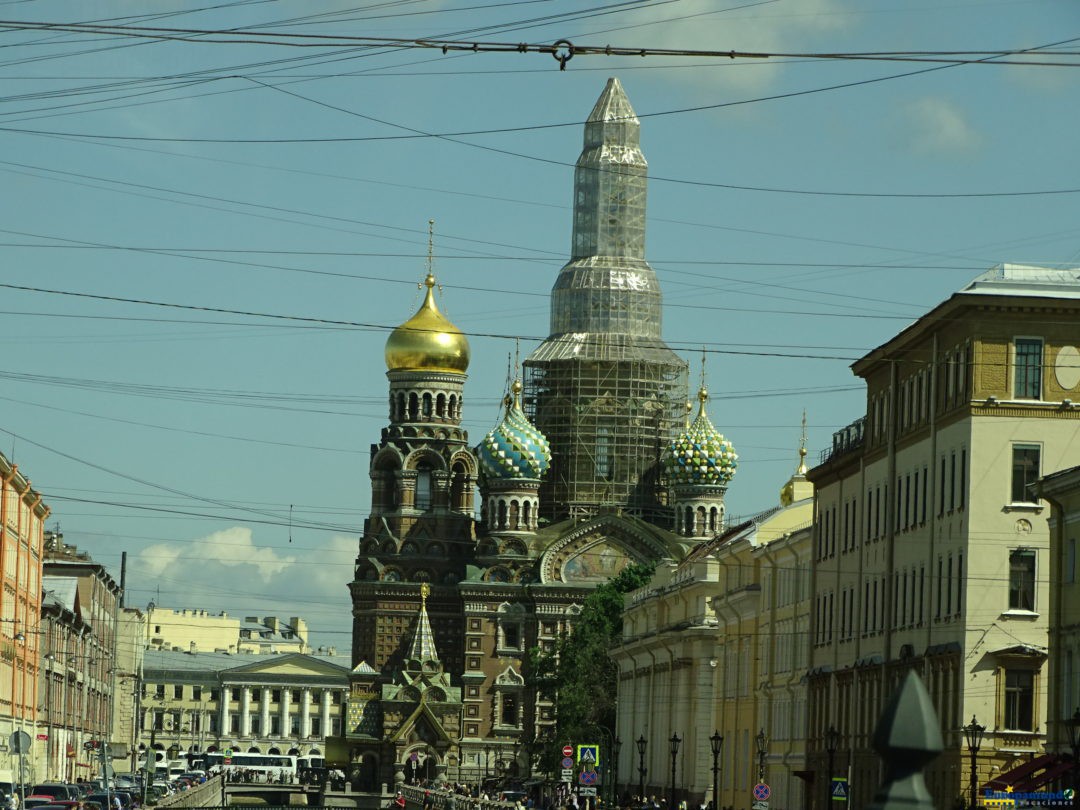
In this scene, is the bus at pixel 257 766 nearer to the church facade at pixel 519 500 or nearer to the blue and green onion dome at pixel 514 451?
the church facade at pixel 519 500

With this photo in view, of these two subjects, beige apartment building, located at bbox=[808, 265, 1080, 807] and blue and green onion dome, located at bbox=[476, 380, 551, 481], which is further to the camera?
blue and green onion dome, located at bbox=[476, 380, 551, 481]

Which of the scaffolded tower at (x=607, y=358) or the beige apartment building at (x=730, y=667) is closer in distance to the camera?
the beige apartment building at (x=730, y=667)

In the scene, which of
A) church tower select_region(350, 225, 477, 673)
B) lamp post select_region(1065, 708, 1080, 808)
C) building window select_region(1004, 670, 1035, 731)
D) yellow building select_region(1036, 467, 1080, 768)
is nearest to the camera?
lamp post select_region(1065, 708, 1080, 808)

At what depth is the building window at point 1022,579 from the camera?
44688 millimetres

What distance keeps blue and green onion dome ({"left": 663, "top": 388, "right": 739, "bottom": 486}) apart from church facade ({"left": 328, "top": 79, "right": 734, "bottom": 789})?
5.2 inches

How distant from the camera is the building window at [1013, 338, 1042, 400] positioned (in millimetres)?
45344

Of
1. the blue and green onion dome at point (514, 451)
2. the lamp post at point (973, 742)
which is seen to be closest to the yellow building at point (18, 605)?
the lamp post at point (973, 742)

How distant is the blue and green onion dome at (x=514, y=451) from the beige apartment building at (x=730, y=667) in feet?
117

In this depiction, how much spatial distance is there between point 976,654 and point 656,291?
8376cm

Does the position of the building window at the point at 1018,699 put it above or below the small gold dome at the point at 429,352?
below

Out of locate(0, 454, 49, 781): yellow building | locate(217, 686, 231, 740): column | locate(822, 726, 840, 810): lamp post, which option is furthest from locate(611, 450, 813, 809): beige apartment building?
locate(217, 686, 231, 740): column

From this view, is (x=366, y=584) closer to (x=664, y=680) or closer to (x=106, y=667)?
(x=106, y=667)

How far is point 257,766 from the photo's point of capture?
15875 cm

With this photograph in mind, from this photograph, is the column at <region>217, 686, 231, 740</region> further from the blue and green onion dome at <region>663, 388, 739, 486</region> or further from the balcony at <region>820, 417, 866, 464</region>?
the balcony at <region>820, 417, 866, 464</region>
